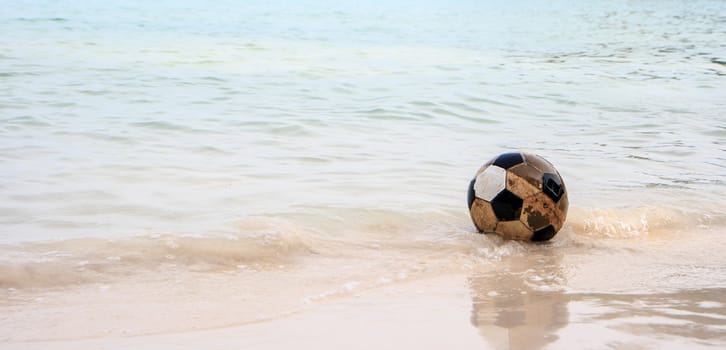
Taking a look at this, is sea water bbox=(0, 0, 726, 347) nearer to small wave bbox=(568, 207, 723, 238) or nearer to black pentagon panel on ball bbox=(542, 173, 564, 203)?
small wave bbox=(568, 207, 723, 238)

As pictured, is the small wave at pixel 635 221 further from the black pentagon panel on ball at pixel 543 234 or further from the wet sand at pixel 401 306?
the wet sand at pixel 401 306

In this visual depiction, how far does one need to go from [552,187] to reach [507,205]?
0.91 ft

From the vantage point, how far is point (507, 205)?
4.75 metres

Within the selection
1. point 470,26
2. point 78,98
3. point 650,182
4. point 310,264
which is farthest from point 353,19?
point 310,264

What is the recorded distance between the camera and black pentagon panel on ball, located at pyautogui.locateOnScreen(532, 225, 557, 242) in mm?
4777

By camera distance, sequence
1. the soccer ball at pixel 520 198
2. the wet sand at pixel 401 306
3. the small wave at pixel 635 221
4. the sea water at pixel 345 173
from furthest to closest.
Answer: the small wave at pixel 635 221 → the soccer ball at pixel 520 198 → the sea water at pixel 345 173 → the wet sand at pixel 401 306

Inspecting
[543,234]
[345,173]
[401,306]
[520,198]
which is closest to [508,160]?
[520,198]

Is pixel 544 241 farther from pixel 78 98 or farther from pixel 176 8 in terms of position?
pixel 176 8

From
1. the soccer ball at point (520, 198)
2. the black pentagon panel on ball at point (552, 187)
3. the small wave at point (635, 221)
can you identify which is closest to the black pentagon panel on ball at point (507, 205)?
the soccer ball at point (520, 198)

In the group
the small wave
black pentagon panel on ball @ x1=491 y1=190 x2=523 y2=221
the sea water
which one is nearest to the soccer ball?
black pentagon panel on ball @ x1=491 y1=190 x2=523 y2=221

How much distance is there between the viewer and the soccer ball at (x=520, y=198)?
15.5 ft

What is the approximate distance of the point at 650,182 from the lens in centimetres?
666

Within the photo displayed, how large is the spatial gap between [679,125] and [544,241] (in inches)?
218

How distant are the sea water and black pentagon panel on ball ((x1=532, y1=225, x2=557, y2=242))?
53 mm
